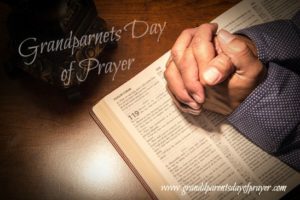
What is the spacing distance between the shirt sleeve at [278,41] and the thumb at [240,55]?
2.7 inches

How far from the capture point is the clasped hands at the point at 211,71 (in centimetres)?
62

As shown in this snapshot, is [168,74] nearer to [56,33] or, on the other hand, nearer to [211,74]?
[211,74]

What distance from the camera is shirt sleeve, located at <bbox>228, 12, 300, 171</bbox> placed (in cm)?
67

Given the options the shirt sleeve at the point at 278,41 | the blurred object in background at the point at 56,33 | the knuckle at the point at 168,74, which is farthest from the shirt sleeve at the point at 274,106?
the blurred object in background at the point at 56,33

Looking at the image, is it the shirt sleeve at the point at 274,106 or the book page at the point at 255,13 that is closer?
the shirt sleeve at the point at 274,106

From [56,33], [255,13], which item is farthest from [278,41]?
[56,33]

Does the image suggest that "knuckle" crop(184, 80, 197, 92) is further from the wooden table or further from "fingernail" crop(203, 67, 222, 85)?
the wooden table

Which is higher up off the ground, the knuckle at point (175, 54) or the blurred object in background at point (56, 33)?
the blurred object in background at point (56, 33)

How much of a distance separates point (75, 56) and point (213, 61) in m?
0.28

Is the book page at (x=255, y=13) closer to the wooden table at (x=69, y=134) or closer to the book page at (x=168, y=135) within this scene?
the wooden table at (x=69, y=134)

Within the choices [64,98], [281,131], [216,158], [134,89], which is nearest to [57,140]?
[64,98]

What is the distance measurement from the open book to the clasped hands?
4 cm

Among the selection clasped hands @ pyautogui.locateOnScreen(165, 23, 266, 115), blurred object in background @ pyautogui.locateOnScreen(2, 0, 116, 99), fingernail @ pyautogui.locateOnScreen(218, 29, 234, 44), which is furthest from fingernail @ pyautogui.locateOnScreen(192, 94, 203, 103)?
blurred object in background @ pyautogui.locateOnScreen(2, 0, 116, 99)

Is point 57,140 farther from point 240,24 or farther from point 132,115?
point 240,24
